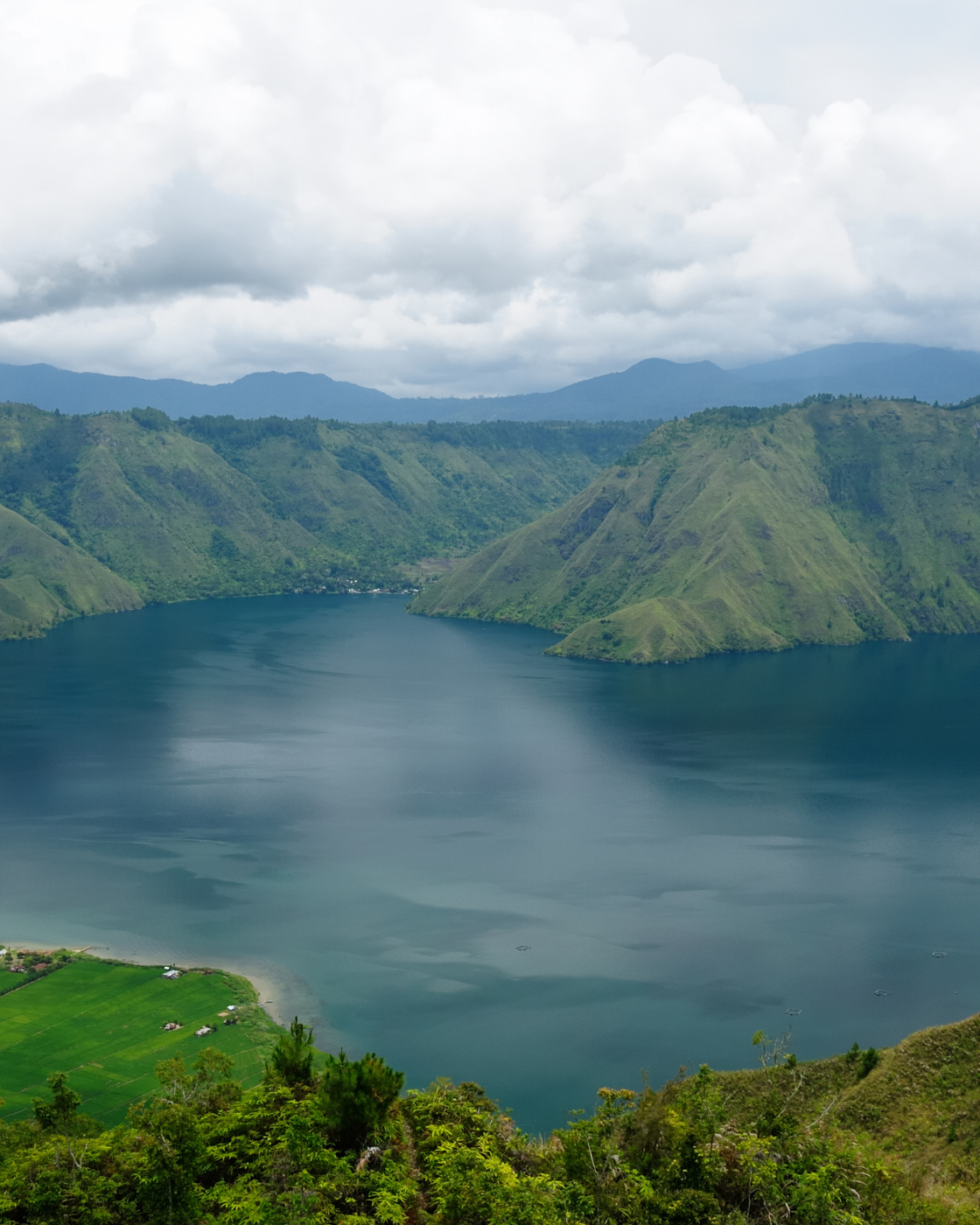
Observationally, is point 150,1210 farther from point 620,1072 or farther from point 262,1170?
point 620,1072

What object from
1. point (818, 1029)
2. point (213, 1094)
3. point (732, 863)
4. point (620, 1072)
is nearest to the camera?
point (213, 1094)

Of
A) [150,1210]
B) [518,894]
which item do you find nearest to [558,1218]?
[150,1210]

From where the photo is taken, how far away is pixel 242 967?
74.3m

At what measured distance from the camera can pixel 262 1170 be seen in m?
33.6

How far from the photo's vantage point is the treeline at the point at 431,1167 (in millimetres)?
30078

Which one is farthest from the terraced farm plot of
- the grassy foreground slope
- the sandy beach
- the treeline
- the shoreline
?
the treeline

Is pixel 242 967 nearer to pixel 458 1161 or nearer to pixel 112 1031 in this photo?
pixel 112 1031

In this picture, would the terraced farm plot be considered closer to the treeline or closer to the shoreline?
the shoreline

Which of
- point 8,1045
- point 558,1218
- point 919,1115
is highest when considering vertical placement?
point 558,1218

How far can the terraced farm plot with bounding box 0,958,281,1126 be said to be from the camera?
58781mm

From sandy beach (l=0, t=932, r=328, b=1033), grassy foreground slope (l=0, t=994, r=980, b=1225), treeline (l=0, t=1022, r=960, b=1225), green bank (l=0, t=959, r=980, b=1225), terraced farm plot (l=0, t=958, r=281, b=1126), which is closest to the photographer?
treeline (l=0, t=1022, r=960, b=1225)

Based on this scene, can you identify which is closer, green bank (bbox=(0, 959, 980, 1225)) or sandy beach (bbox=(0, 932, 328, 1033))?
green bank (bbox=(0, 959, 980, 1225))

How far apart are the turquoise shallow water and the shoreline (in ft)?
2.03

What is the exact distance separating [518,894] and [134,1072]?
117ft
